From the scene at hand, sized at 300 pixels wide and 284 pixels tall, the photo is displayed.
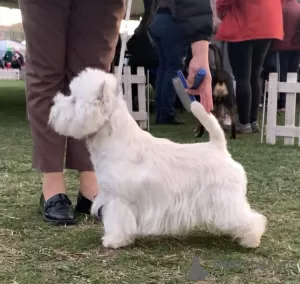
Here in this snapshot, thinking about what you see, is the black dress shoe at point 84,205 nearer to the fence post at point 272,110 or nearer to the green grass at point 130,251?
the green grass at point 130,251

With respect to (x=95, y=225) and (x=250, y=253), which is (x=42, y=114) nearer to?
(x=95, y=225)

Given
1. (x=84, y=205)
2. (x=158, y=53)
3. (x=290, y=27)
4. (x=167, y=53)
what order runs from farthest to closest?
(x=290, y=27), (x=158, y=53), (x=167, y=53), (x=84, y=205)

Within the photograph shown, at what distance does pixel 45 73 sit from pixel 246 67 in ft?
8.22

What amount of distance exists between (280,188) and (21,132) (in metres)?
2.53

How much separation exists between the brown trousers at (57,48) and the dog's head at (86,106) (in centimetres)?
32

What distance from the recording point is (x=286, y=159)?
10.9ft

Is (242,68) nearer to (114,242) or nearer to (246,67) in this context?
(246,67)

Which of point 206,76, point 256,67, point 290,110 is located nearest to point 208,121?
point 206,76

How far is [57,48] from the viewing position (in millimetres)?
2023

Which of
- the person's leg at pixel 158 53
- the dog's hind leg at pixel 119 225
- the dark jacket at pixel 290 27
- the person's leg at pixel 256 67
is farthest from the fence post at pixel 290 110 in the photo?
the dog's hind leg at pixel 119 225

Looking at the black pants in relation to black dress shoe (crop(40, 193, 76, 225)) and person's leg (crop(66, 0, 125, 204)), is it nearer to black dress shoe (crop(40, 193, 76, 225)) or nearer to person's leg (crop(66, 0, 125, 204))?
person's leg (crop(66, 0, 125, 204))

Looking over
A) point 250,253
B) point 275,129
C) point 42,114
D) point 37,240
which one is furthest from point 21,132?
point 250,253

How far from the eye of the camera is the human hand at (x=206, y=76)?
183 cm

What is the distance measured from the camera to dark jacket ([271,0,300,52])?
20.1 feet
